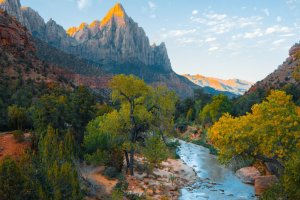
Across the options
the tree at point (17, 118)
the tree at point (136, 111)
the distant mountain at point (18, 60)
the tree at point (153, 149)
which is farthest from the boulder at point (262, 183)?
the distant mountain at point (18, 60)

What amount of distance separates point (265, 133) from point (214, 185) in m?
14.0

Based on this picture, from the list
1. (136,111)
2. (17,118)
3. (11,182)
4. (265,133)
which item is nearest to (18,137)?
(17,118)

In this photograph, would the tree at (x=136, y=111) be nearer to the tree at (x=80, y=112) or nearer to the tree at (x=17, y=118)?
the tree at (x=80, y=112)

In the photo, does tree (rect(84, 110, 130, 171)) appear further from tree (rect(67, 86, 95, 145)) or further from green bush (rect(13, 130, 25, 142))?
green bush (rect(13, 130, 25, 142))

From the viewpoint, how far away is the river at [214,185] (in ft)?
105

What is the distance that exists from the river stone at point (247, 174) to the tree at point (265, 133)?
1304cm

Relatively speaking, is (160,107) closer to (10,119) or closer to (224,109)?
(10,119)

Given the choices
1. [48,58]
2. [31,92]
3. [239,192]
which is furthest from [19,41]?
[239,192]

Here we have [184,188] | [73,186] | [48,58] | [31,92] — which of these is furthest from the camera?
[48,58]

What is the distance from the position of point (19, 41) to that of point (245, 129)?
66937mm

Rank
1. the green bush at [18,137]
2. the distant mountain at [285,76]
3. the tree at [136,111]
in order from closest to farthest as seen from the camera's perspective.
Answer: the green bush at [18,137] < the tree at [136,111] < the distant mountain at [285,76]

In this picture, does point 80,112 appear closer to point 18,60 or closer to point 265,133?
point 265,133

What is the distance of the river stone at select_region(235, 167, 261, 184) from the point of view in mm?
38034

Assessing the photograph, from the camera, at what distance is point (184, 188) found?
35.2 metres
